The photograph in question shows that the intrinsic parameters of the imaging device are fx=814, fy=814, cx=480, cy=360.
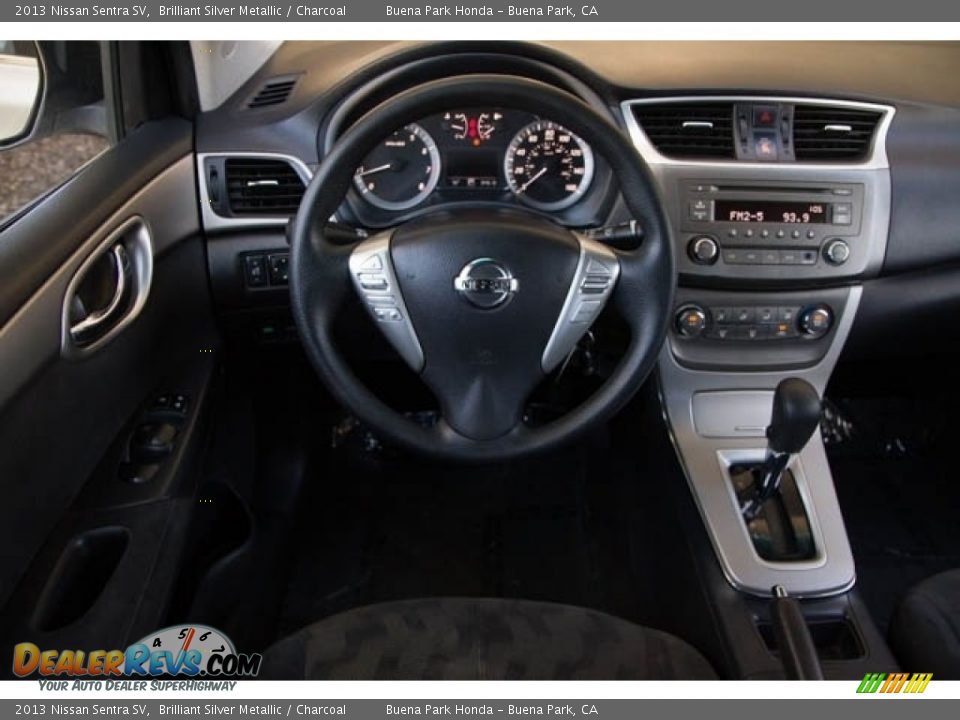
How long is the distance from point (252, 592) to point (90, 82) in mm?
955

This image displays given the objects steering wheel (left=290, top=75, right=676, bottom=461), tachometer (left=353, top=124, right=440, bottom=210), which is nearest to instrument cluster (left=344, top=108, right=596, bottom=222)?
tachometer (left=353, top=124, right=440, bottom=210)

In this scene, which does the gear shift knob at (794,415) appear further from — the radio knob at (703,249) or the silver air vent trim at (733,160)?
the silver air vent trim at (733,160)

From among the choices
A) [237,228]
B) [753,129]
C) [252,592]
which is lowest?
[252,592]

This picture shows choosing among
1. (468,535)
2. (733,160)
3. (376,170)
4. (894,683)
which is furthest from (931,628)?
(376,170)

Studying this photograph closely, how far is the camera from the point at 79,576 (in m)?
1.18

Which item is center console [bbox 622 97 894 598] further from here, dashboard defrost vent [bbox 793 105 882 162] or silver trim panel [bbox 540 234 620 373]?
silver trim panel [bbox 540 234 620 373]

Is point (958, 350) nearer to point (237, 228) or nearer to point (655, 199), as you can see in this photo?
point (655, 199)

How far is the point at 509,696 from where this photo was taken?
1034 millimetres

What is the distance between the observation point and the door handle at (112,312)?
1131 mm

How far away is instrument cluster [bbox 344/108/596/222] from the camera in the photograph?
54.5 inches

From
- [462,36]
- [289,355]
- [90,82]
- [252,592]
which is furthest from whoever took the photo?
[289,355]

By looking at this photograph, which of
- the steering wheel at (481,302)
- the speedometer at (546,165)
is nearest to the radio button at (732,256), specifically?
the speedometer at (546,165)

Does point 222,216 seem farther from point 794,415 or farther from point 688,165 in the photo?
point 794,415
